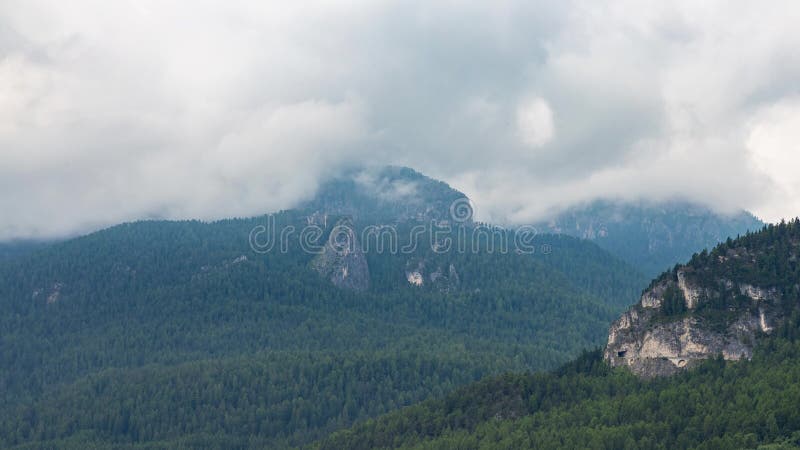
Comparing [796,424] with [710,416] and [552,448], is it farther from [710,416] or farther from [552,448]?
[552,448]

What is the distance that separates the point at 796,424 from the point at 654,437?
81.7 feet

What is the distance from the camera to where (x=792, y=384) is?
18712 centimetres

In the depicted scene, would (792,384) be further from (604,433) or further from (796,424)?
(604,433)

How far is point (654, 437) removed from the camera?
191 meters

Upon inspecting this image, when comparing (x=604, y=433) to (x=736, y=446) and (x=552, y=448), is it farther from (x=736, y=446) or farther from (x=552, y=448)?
(x=736, y=446)

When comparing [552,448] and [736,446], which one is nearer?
[736,446]

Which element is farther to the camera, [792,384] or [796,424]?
[792,384]

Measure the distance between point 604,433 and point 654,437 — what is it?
9.50 m

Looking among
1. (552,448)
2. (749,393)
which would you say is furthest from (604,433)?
(749,393)

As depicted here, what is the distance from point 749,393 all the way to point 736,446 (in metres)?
24.2

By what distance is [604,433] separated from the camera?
197125mm

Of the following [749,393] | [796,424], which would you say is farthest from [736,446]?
[749,393]

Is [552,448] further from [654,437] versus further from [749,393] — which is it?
[749,393]

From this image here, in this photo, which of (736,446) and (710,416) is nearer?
(736,446)
